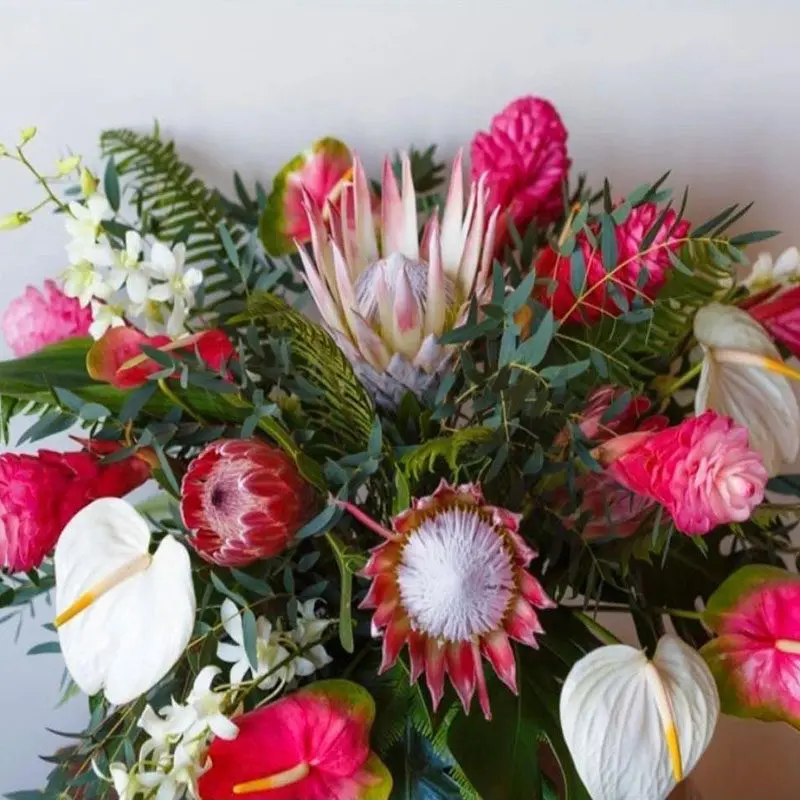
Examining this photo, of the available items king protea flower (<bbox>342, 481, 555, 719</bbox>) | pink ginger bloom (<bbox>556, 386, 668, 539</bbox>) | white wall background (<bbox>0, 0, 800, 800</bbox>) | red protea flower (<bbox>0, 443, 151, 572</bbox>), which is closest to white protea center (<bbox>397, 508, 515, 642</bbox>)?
king protea flower (<bbox>342, 481, 555, 719</bbox>)

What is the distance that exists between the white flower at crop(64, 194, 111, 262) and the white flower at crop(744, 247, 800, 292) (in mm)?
464

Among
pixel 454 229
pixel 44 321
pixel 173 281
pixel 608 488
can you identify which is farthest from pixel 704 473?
pixel 44 321

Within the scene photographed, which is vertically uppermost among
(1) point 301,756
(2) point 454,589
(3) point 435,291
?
(3) point 435,291

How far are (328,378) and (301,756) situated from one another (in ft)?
0.77

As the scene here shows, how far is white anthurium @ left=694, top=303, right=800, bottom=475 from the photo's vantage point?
1.99 ft

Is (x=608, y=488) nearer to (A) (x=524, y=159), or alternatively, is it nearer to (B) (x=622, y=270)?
(B) (x=622, y=270)

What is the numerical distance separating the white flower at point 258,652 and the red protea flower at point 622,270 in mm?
276

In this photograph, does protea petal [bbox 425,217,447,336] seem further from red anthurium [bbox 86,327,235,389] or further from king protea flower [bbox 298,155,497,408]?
red anthurium [bbox 86,327,235,389]

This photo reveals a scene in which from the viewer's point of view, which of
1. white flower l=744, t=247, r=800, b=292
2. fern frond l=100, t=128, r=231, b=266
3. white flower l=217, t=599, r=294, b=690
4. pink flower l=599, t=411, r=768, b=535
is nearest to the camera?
pink flower l=599, t=411, r=768, b=535

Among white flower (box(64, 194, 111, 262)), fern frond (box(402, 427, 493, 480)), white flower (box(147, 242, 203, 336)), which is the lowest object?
fern frond (box(402, 427, 493, 480))

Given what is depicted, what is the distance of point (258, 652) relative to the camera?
601mm

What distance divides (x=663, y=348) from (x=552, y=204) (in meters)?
0.18

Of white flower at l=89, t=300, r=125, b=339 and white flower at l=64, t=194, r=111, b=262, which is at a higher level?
white flower at l=64, t=194, r=111, b=262

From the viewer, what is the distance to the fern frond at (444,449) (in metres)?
0.57
